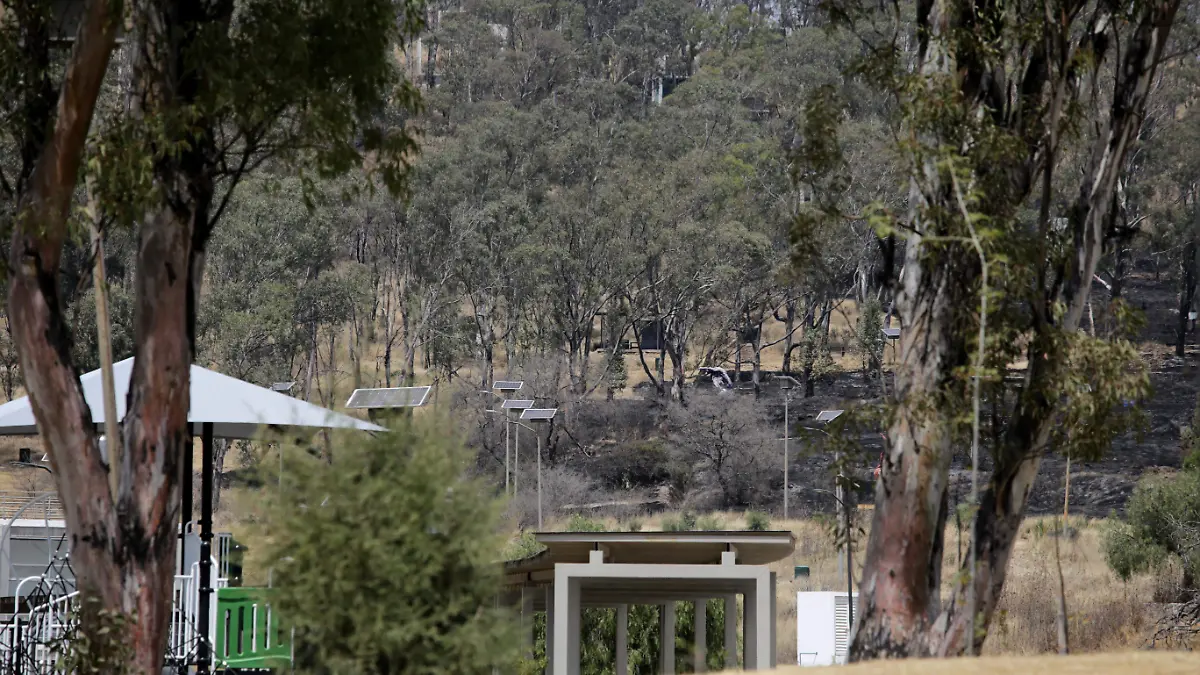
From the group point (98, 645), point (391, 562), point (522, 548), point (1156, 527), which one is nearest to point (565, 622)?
point (98, 645)

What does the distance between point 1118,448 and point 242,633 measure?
1493 inches

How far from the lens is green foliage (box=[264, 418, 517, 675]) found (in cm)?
596

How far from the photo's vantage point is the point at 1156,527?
25109 mm

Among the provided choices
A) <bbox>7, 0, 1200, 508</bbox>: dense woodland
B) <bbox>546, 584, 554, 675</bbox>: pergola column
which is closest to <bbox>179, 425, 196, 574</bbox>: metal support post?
<bbox>546, 584, 554, 675</bbox>: pergola column

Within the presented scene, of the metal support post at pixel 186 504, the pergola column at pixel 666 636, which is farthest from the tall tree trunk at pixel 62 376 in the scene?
the pergola column at pixel 666 636

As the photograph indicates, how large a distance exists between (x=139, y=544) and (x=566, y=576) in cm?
482

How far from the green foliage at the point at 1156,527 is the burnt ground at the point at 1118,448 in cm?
940

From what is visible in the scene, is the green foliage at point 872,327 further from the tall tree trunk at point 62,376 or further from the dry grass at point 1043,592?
the tall tree trunk at point 62,376

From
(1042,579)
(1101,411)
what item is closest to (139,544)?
(1101,411)

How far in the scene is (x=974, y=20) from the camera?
32.1 feet

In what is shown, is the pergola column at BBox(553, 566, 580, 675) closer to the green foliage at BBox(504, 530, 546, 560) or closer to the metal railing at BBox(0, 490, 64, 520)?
the green foliage at BBox(504, 530, 546, 560)

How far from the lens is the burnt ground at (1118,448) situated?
39.1m

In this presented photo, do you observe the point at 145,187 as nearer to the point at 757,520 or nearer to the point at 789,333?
the point at 757,520

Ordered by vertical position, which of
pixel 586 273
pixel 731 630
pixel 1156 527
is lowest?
pixel 731 630
